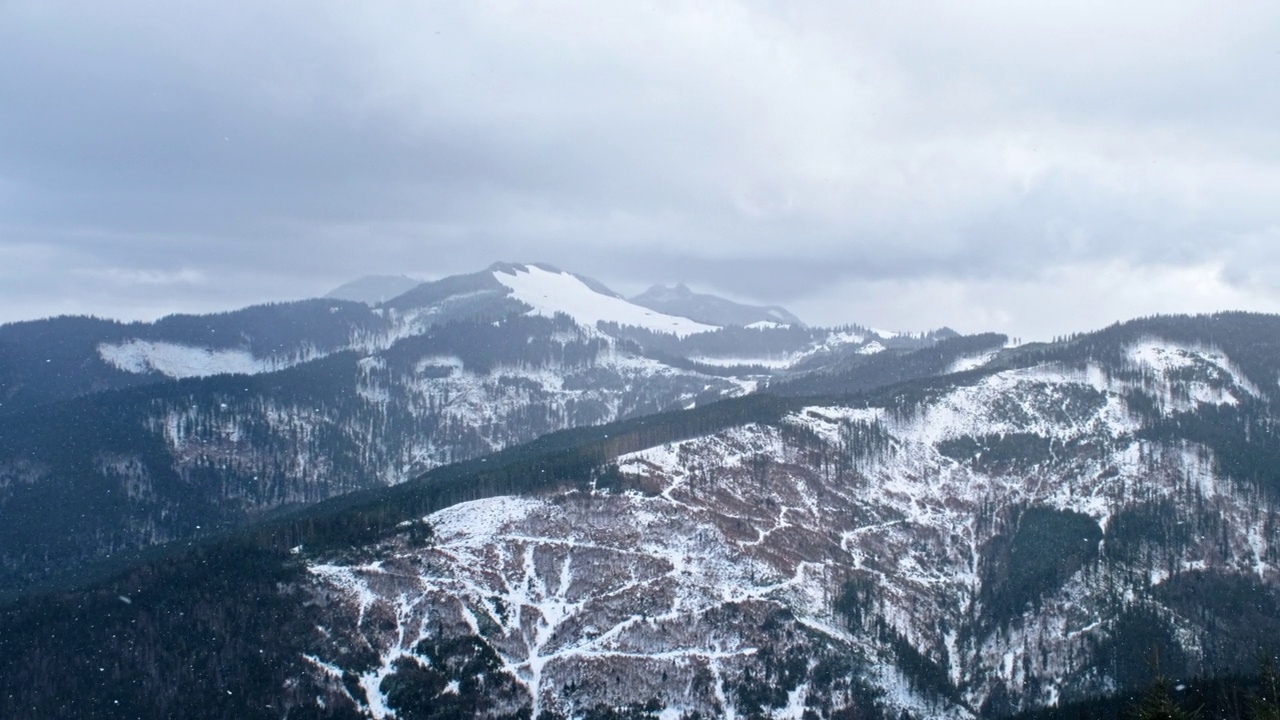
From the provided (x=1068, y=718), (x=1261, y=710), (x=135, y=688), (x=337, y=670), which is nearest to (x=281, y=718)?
(x=337, y=670)

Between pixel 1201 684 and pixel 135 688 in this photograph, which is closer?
pixel 1201 684

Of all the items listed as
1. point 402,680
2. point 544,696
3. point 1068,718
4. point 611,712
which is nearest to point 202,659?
point 402,680

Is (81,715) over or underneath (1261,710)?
underneath

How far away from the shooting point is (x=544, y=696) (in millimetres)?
199375

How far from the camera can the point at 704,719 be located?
655 feet

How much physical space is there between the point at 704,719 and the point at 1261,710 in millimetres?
107239

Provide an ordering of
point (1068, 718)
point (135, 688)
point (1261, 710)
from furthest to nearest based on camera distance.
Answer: point (135, 688) < point (1068, 718) < point (1261, 710)

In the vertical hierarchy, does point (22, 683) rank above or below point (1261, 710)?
below

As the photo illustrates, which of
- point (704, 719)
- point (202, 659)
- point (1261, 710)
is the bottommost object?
point (704, 719)

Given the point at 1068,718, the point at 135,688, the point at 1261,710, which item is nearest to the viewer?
the point at 1261,710

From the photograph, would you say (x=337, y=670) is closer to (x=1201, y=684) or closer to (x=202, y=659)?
(x=202, y=659)

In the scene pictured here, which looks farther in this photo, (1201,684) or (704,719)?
(704,719)

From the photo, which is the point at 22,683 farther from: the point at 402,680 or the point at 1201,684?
the point at 1201,684

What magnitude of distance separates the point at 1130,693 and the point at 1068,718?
82.4 feet
